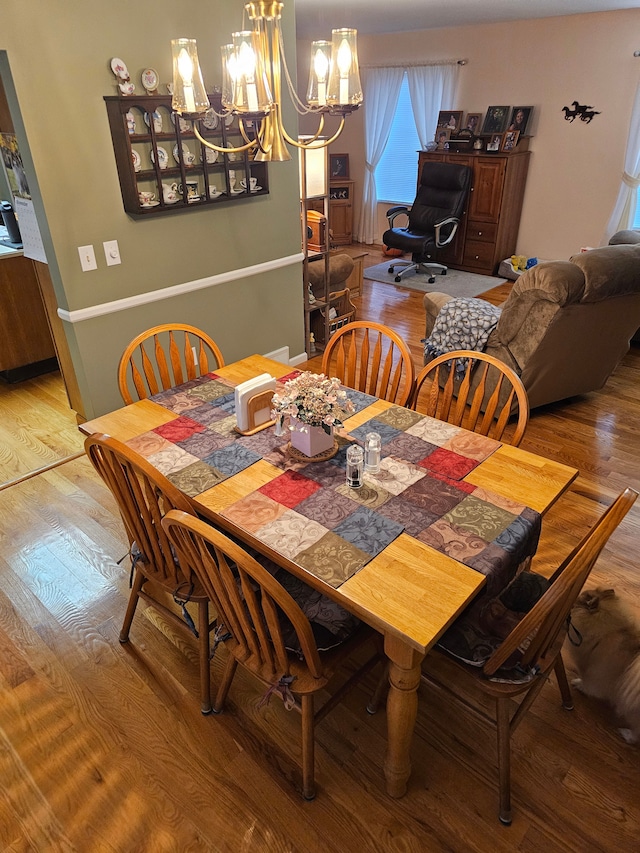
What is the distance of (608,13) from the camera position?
5.28 metres

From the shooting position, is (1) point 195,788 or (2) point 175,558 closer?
(1) point 195,788

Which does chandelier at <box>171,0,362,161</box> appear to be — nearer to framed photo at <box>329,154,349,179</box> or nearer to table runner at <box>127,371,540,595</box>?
table runner at <box>127,371,540,595</box>

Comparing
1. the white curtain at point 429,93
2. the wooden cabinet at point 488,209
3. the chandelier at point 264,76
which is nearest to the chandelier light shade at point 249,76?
the chandelier at point 264,76

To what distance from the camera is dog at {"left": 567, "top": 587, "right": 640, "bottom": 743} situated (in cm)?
174

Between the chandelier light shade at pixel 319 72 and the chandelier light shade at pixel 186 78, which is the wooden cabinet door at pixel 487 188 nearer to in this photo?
the chandelier light shade at pixel 319 72

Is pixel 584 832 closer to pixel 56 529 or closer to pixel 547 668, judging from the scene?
pixel 547 668

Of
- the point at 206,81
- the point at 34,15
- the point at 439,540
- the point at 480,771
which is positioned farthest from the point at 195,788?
the point at 206,81

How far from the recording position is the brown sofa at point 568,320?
117 inches

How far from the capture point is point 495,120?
243 inches

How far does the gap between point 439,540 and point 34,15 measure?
2.64 meters


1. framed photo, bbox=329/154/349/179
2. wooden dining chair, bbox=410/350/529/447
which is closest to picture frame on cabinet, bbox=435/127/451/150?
framed photo, bbox=329/154/349/179

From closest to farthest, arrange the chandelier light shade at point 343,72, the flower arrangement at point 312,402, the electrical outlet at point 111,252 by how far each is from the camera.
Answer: the chandelier light shade at point 343,72 < the flower arrangement at point 312,402 < the electrical outlet at point 111,252

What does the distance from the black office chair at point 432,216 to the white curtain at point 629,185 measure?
1497mm

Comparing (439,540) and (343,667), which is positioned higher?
(439,540)
